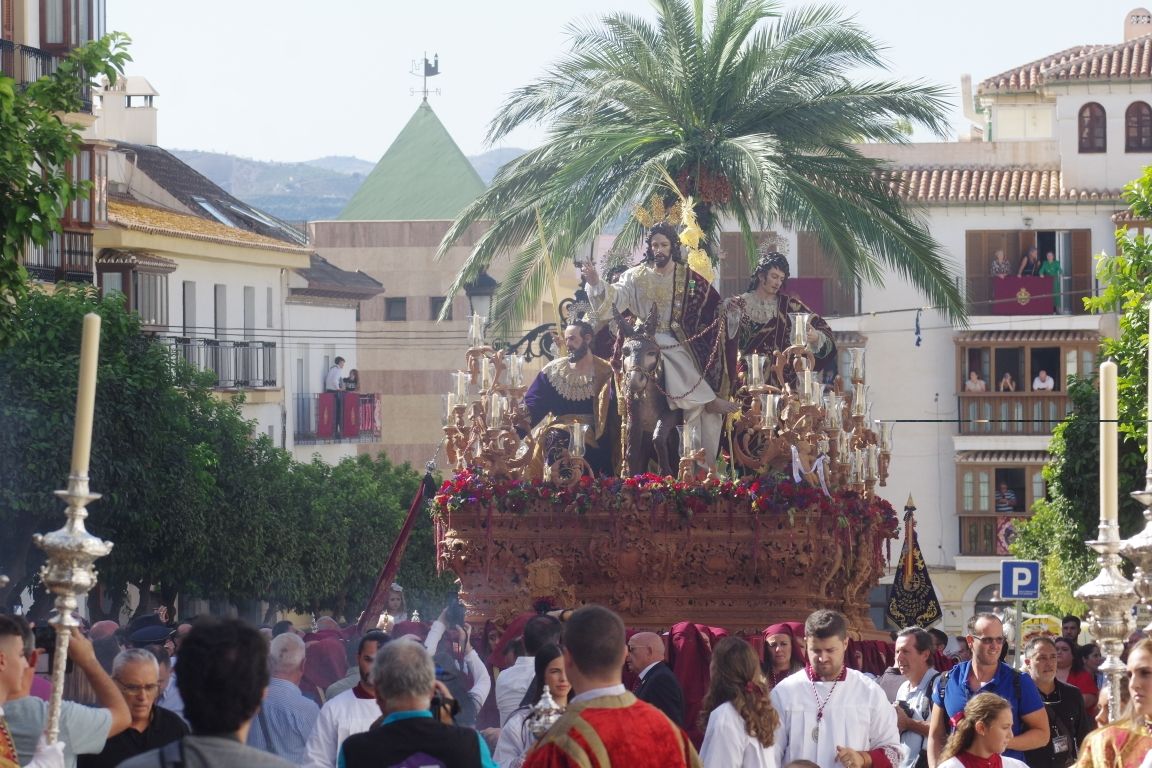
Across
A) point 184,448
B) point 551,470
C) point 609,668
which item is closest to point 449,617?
point 551,470

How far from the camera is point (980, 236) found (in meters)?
49.6

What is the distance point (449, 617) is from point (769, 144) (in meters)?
8.67

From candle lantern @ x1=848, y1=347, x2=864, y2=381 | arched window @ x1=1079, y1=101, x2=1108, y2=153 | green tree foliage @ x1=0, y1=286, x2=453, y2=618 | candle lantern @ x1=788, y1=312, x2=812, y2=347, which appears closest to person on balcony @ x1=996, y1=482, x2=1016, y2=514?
arched window @ x1=1079, y1=101, x2=1108, y2=153

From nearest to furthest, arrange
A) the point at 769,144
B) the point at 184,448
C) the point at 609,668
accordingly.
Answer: the point at 609,668 → the point at 769,144 → the point at 184,448

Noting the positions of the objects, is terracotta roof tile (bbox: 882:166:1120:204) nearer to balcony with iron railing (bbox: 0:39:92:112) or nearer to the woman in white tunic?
balcony with iron railing (bbox: 0:39:92:112)

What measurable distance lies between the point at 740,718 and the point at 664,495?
8646 mm

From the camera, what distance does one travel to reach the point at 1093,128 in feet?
164

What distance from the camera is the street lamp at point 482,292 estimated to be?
2505 centimetres

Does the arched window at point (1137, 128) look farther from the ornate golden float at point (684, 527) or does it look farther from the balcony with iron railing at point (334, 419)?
the ornate golden float at point (684, 527)

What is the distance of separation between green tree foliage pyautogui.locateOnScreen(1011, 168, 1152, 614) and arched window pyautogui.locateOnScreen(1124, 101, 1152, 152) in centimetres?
905

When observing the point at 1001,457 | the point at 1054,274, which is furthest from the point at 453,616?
the point at 1054,274

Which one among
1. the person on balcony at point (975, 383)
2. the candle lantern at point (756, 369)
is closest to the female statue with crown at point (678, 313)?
the candle lantern at point (756, 369)

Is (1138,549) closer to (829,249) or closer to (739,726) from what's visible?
(739,726)

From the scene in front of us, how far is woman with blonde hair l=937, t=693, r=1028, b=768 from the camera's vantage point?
9250mm
